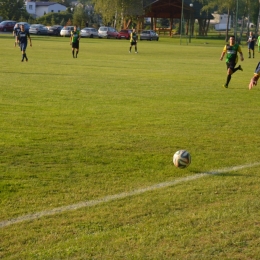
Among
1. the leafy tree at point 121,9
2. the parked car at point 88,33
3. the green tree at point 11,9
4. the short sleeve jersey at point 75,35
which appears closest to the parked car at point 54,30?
the parked car at point 88,33

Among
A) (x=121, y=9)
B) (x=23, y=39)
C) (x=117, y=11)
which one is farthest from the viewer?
(x=117, y=11)

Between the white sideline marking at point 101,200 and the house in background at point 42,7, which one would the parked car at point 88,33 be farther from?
the house in background at point 42,7

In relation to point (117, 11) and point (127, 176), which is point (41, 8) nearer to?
point (117, 11)

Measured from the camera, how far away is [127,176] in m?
7.73

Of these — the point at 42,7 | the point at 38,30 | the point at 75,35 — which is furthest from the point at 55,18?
the point at 75,35

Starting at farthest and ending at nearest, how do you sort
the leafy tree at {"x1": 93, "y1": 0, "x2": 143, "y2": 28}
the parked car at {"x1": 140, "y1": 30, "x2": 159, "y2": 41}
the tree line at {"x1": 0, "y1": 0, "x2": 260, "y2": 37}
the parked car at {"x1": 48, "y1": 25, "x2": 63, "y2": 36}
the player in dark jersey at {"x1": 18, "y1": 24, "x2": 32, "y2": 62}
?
the tree line at {"x1": 0, "y1": 0, "x2": 260, "y2": 37} < the leafy tree at {"x1": 93, "y1": 0, "x2": 143, "y2": 28} < the parked car at {"x1": 48, "y1": 25, "x2": 63, "y2": 36} < the parked car at {"x1": 140, "y1": 30, "x2": 159, "y2": 41} < the player in dark jersey at {"x1": 18, "y1": 24, "x2": 32, "y2": 62}

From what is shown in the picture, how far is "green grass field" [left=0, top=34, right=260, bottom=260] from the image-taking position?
212 inches

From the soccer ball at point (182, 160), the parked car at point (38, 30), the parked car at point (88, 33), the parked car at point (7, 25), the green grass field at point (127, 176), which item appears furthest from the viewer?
the parked car at point (7, 25)

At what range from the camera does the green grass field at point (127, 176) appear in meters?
5.38

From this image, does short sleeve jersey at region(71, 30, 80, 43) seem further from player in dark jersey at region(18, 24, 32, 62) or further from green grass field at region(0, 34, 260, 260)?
green grass field at region(0, 34, 260, 260)

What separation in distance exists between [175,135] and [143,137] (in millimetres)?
653

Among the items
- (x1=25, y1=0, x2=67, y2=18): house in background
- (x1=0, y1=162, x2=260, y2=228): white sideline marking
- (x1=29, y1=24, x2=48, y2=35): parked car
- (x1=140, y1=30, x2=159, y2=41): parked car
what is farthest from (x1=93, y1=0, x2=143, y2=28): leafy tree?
(x1=0, y1=162, x2=260, y2=228): white sideline marking

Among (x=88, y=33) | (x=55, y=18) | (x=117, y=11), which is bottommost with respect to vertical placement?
(x=88, y=33)

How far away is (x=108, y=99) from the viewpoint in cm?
1541
